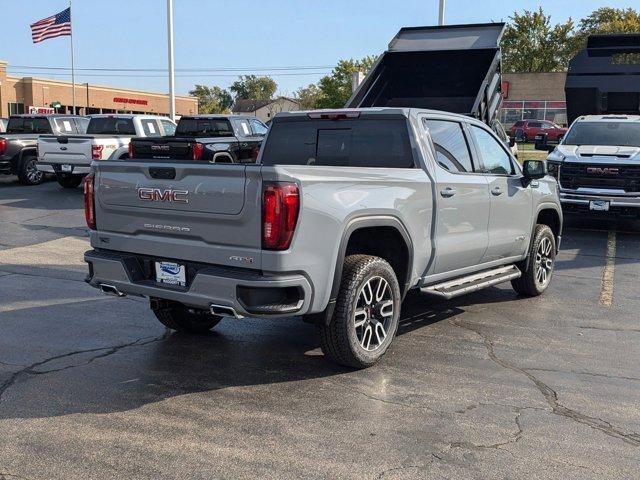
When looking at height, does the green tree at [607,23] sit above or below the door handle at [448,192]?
above

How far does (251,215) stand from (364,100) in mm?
8455

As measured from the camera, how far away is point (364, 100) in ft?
40.5

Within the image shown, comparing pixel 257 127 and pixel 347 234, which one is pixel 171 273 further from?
pixel 257 127

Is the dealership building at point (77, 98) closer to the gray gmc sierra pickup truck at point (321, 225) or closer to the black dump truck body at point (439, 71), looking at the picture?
the black dump truck body at point (439, 71)

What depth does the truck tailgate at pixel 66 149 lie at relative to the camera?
1576 centimetres

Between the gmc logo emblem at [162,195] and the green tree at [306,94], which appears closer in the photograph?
the gmc logo emblem at [162,195]

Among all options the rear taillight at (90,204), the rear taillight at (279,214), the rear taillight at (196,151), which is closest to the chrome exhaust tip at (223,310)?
the rear taillight at (279,214)

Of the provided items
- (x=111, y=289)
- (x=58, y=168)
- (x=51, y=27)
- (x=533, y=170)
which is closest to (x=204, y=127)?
(x=58, y=168)

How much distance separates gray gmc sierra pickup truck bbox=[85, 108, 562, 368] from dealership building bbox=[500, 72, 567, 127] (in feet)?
178

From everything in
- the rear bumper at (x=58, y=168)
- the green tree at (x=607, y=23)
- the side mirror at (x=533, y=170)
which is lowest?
the rear bumper at (x=58, y=168)

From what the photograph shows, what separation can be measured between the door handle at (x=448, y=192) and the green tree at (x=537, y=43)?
6600cm

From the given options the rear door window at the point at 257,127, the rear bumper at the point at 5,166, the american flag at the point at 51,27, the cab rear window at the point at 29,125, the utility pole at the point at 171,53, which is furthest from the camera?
the american flag at the point at 51,27

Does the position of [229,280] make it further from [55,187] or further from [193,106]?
[193,106]

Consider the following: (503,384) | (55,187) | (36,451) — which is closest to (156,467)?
(36,451)
